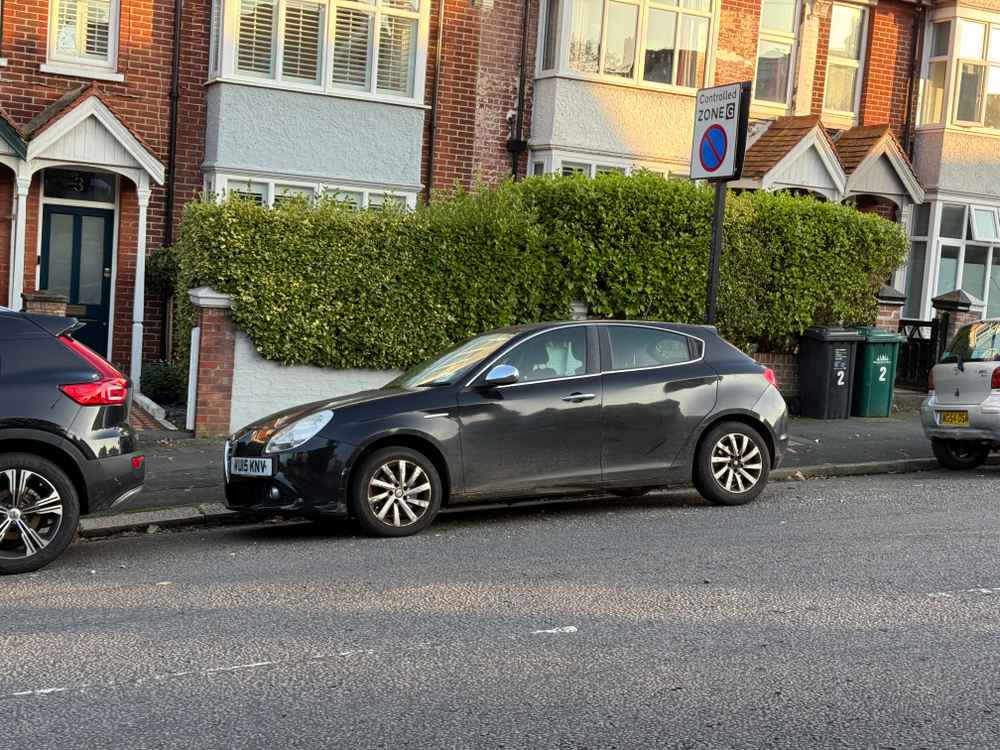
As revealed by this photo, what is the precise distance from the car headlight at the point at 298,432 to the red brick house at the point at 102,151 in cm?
767

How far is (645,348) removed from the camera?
33.0 feet

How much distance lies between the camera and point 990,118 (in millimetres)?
22453

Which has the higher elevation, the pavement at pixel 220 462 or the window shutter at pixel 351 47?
the window shutter at pixel 351 47

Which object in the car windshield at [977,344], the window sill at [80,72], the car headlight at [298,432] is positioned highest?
the window sill at [80,72]

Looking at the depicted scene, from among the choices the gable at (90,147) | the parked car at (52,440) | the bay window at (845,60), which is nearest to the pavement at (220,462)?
the parked car at (52,440)

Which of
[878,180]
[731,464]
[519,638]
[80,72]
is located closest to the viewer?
[519,638]

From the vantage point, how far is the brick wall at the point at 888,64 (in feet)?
73.5

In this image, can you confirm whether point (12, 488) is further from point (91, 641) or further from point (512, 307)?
point (512, 307)

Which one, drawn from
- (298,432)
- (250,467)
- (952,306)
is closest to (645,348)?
(298,432)

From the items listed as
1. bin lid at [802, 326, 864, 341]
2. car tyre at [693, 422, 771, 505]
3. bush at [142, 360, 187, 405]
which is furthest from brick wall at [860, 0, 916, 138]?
car tyre at [693, 422, 771, 505]

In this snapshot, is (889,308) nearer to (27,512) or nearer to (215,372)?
(215,372)

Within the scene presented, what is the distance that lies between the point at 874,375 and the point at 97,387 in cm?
1084

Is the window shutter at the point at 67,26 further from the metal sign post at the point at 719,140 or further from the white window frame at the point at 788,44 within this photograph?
the white window frame at the point at 788,44

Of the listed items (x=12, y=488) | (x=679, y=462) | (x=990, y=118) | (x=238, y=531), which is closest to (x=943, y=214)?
(x=990, y=118)
